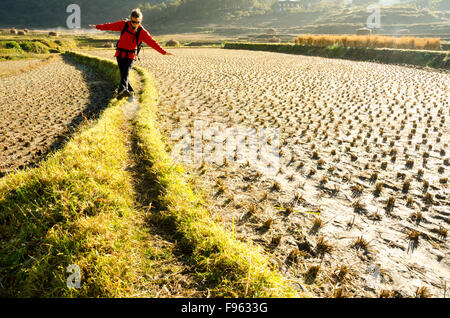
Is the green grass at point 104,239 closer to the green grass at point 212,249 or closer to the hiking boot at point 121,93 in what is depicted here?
the green grass at point 212,249

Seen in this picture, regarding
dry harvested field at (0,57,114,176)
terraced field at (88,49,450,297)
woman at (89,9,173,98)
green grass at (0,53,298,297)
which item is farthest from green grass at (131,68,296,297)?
woman at (89,9,173,98)

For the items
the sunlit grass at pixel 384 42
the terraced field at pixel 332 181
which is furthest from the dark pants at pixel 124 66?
the sunlit grass at pixel 384 42

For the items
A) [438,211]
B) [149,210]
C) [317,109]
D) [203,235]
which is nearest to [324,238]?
[203,235]

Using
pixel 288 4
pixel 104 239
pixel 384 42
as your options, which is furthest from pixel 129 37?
pixel 288 4

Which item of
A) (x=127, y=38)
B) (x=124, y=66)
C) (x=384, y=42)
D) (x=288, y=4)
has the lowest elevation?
(x=124, y=66)

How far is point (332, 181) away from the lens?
380 cm

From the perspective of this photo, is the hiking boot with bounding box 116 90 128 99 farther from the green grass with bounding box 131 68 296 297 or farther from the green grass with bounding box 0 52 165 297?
the green grass with bounding box 131 68 296 297

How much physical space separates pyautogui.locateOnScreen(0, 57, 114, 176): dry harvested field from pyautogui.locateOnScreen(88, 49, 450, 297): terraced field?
236 centimetres

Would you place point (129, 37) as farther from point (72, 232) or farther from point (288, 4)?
point (288, 4)

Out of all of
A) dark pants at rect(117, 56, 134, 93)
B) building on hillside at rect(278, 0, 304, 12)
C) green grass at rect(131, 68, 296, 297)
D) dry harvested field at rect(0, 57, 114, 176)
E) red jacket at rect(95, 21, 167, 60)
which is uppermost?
building on hillside at rect(278, 0, 304, 12)

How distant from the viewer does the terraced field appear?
2367 mm

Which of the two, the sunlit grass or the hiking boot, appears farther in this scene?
the sunlit grass

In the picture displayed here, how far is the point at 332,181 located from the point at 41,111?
319 inches
